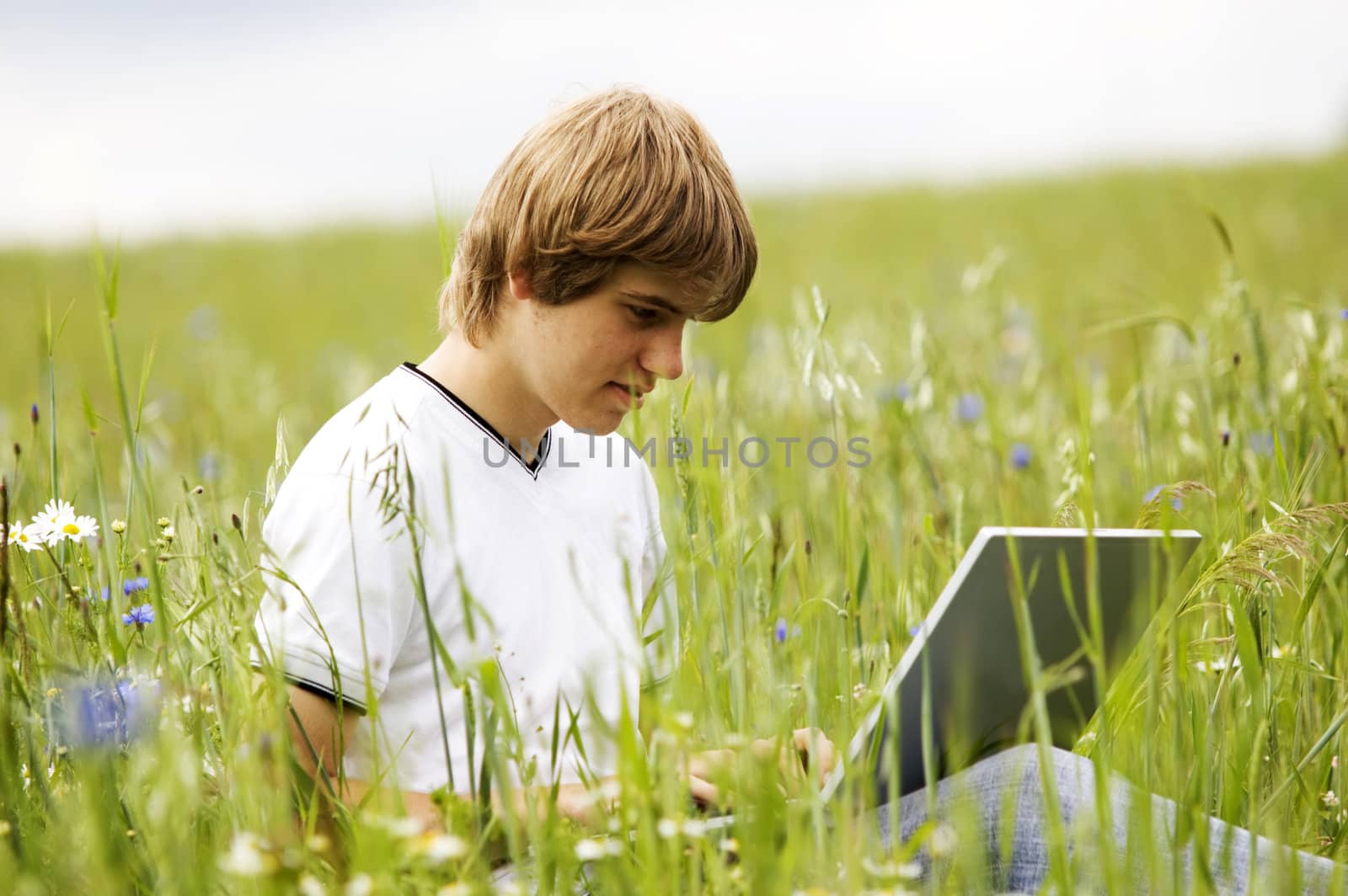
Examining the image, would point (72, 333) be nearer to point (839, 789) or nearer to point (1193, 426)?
point (1193, 426)

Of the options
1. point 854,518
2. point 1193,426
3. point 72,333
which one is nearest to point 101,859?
point 854,518

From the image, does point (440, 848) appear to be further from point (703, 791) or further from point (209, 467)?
point (209, 467)

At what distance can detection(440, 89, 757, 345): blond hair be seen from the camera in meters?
1.55

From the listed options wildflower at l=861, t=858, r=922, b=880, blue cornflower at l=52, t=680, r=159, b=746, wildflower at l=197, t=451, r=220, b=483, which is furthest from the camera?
wildflower at l=197, t=451, r=220, b=483

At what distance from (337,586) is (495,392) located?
0.40 m

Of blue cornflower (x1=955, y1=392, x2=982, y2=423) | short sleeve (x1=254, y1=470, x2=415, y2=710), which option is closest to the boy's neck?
short sleeve (x1=254, y1=470, x2=415, y2=710)

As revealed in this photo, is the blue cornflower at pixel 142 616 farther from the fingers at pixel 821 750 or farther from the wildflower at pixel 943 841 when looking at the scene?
the wildflower at pixel 943 841

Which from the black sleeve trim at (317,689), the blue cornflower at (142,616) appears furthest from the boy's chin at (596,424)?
the blue cornflower at (142,616)

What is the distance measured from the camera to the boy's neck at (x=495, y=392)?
5.34 feet

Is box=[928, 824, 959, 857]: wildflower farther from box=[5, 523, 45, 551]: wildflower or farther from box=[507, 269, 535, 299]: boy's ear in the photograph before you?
box=[5, 523, 45, 551]: wildflower

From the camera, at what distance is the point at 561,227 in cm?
155

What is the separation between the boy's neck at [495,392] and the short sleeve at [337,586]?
0.85ft

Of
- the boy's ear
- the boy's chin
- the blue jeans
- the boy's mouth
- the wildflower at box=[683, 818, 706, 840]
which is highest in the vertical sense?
the boy's ear

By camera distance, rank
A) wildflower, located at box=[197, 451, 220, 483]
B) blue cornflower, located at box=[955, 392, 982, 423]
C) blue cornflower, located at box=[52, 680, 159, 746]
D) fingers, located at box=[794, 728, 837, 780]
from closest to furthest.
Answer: blue cornflower, located at box=[52, 680, 159, 746] < fingers, located at box=[794, 728, 837, 780] < wildflower, located at box=[197, 451, 220, 483] < blue cornflower, located at box=[955, 392, 982, 423]
